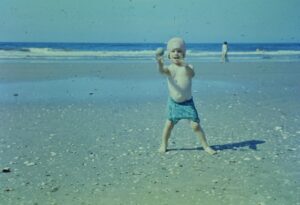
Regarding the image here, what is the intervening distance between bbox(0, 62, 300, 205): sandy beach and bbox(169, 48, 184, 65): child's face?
104 centimetres

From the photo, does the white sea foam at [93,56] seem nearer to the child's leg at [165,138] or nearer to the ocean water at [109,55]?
the ocean water at [109,55]

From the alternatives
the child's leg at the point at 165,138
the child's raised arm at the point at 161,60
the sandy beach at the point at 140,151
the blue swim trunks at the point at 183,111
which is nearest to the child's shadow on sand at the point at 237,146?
the sandy beach at the point at 140,151

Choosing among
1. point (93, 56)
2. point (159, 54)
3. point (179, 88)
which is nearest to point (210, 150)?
point (179, 88)

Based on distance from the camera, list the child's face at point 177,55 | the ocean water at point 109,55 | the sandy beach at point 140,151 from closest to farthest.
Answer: the sandy beach at point 140,151 < the child's face at point 177,55 < the ocean water at point 109,55

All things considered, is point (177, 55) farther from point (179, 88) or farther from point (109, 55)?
point (109, 55)

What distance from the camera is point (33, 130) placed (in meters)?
6.56

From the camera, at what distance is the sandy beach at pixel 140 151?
3.98m

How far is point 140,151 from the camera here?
17.8 feet

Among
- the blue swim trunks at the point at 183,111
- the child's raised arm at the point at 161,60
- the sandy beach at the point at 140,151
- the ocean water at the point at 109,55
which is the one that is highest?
the child's raised arm at the point at 161,60

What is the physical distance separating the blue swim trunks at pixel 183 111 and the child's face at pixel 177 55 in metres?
0.47

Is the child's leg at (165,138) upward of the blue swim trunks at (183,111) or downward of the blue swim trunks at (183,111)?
downward

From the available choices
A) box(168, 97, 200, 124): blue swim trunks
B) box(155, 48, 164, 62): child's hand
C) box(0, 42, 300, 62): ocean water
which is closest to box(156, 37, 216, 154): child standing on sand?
box(168, 97, 200, 124): blue swim trunks

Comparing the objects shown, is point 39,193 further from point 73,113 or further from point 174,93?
point 73,113

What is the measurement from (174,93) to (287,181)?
1.71 meters
